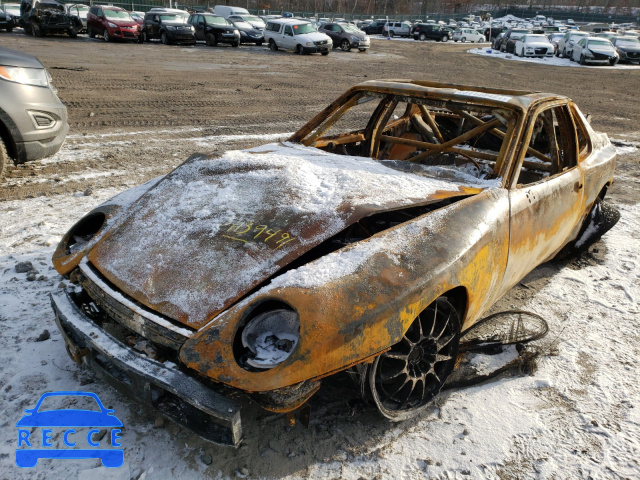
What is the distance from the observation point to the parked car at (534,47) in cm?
2445

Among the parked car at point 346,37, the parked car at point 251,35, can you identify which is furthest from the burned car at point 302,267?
the parked car at point 346,37

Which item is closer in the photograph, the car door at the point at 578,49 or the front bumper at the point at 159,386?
the front bumper at the point at 159,386

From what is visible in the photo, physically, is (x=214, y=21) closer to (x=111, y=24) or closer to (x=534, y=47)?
(x=111, y=24)

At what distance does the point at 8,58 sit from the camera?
5.00 meters

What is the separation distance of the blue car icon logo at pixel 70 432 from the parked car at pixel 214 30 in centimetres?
2139

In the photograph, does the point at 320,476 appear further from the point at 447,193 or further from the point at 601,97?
the point at 601,97

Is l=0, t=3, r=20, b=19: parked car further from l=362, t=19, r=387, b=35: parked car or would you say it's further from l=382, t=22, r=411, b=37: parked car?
l=362, t=19, r=387, b=35: parked car

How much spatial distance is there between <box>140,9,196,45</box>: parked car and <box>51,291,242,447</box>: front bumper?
69.0 ft

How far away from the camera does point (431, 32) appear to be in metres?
35.6

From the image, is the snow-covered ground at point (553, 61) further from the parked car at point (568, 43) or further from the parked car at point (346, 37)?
the parked car at point (346, 37)

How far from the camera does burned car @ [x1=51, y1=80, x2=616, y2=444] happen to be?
199cm

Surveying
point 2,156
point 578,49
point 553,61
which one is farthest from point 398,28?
point 2,156

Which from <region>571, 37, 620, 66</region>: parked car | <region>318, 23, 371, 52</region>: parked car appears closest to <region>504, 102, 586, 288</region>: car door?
<region>571, 37, 620, 66</region>: parked car

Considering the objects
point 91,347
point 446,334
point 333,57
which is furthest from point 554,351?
point 333,57
